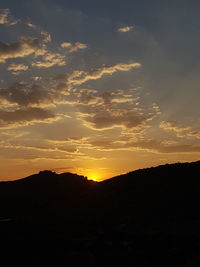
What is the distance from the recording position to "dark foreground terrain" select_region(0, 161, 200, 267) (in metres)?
29.0

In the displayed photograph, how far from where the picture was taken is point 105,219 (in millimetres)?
49875

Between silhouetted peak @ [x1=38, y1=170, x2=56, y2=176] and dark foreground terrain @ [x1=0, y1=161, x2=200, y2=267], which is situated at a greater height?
silhouetted peak @ [x1=38, y1=170, x2=56, y2=176]

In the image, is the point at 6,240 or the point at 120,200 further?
the point at 120,200

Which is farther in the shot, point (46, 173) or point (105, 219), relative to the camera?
point (46, 173)

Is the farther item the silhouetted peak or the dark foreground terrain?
the silhouetted peak

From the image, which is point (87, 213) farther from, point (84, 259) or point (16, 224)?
point (84, 259)

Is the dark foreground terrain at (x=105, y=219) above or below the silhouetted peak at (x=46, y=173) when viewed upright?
below

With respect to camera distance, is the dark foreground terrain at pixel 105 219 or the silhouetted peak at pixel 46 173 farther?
the silhouetted peak at pixel 46 173

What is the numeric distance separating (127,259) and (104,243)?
20.8 feet

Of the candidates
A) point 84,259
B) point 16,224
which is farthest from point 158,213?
point 84,259

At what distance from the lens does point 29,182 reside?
8869cm

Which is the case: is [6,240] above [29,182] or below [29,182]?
below

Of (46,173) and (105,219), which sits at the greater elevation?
(46,173)

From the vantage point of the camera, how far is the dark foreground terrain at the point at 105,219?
95.1ft
